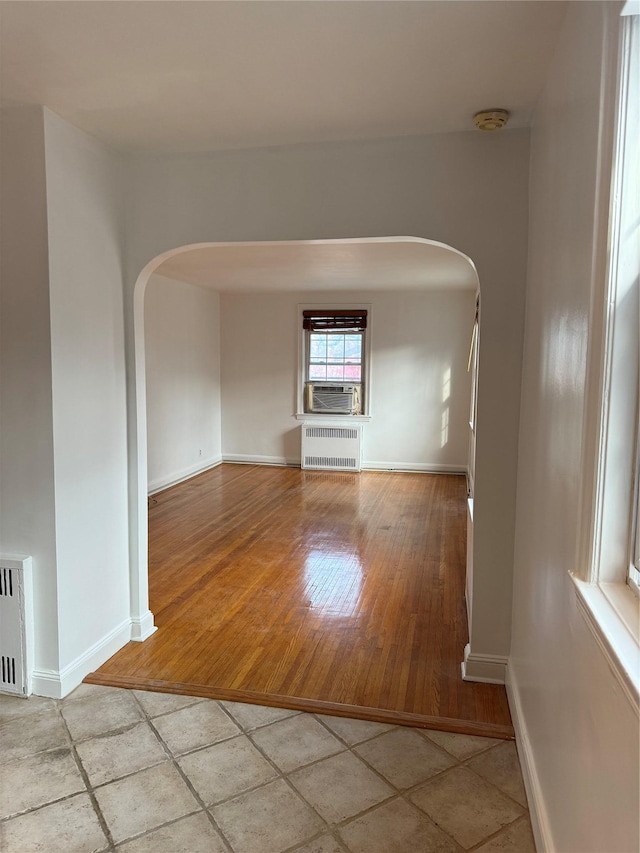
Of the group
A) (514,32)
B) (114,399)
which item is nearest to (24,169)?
(114,399)

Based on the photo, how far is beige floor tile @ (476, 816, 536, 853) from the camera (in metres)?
1.85

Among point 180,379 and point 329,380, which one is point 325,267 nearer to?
point 180,379

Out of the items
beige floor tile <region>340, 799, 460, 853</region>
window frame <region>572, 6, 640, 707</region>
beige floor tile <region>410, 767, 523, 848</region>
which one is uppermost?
window frame <region>572, 6, 640, 707</region>

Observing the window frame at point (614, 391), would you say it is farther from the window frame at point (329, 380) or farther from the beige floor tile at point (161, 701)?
the window frame at point (329, 380)

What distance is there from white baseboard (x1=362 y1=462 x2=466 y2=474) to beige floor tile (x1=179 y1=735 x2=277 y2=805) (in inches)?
243

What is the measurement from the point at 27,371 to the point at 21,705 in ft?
4.86

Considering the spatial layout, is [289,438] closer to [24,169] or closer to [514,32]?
[24,169]

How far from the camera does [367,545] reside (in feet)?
16.5

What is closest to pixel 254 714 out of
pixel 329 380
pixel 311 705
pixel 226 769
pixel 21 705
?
pixel 311 705

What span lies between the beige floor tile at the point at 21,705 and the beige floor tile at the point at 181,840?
96cm

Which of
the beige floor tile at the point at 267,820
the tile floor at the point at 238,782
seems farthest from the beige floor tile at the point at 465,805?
the beige floor tile at the point at 267,820

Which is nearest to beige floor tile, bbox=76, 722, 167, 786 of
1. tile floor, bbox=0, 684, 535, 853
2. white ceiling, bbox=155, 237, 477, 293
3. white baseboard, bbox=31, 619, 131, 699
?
tile floor, bbox=0, 684, 535, 853

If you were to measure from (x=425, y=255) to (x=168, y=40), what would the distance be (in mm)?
3725

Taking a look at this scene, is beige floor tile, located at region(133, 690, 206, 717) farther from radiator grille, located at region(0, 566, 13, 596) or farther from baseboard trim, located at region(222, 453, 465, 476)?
baseboard trim, located at region(222, 453, 465, 476)
